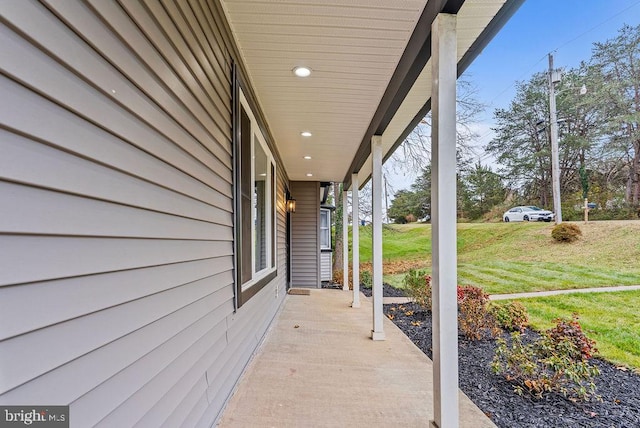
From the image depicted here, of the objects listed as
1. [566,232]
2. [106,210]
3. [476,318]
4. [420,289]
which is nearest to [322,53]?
[106,210]

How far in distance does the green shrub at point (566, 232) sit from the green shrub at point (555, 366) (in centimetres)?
521

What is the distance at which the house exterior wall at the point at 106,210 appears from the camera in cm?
70

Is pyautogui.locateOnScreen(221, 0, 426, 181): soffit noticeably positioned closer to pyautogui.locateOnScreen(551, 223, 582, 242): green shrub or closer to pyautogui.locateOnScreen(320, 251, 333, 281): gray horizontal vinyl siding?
pyautogui.locateOnScreen(551, 223, 582, 242): green shrub

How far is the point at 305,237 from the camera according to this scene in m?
8.84

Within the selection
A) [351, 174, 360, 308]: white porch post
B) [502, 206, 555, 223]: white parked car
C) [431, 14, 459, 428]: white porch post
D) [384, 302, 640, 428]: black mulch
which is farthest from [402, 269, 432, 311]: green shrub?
[502, 206, 555, 223]: white parked car

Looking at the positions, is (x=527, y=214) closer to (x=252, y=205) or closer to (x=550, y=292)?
(x=550, y=292)

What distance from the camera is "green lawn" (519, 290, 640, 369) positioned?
3830mm

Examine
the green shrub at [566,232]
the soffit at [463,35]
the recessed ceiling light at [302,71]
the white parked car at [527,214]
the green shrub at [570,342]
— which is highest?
the recessed ceiling light at [302,71]

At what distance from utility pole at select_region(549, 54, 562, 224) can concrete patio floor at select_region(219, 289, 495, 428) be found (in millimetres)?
6112

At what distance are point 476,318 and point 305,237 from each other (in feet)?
17.5

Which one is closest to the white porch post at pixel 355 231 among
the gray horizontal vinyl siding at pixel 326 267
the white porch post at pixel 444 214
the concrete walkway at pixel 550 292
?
the concrete walkway at pixel 550 292

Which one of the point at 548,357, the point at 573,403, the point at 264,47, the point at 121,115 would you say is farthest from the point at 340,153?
the point at 121,115

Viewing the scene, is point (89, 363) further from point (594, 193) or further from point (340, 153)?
point (594, 193)

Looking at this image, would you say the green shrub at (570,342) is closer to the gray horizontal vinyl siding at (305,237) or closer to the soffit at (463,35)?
the soffit at (463,35)
